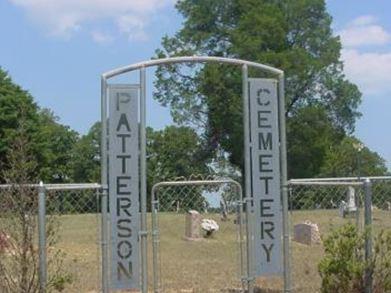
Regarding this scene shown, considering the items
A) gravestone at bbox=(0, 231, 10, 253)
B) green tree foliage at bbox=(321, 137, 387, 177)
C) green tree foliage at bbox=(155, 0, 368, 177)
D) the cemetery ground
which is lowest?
the cemetery ground

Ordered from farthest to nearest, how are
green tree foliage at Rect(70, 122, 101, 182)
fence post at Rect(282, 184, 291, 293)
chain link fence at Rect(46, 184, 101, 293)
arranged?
1. green tree foliage at Rect(70, 122, 101, 182)
2. chain link fence at Rect(46, 184, 101, 293)
3. fence post at Rect(282, 184, 291, 293)

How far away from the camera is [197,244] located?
2020 cm

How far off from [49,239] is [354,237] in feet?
10.7

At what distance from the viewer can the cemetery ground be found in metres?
12.7

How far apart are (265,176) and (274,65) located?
4079 centimetres

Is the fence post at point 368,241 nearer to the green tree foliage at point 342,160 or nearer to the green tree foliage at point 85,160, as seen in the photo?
the green tree foliage at point 342,160

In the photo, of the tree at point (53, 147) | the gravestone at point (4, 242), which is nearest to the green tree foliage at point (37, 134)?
the tree at point (53, 147)

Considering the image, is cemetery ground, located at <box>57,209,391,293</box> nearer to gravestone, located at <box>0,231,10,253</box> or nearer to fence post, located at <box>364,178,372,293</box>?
fence post, located at <box>364,178,372,293</box>

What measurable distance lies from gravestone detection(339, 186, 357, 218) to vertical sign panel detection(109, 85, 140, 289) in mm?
4834

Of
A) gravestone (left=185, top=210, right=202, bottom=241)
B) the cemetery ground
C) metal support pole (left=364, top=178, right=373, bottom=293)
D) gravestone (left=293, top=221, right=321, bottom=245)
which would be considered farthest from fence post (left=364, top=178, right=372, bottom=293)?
gravestone (left=185, top=210, right=202, bottom=241)

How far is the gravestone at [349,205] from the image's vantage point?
42.3ft

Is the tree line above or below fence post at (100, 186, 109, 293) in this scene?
above

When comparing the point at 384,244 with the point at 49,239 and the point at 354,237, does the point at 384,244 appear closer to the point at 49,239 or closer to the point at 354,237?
the point at 354,237

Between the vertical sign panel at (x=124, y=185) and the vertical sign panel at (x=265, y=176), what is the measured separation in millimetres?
1248
